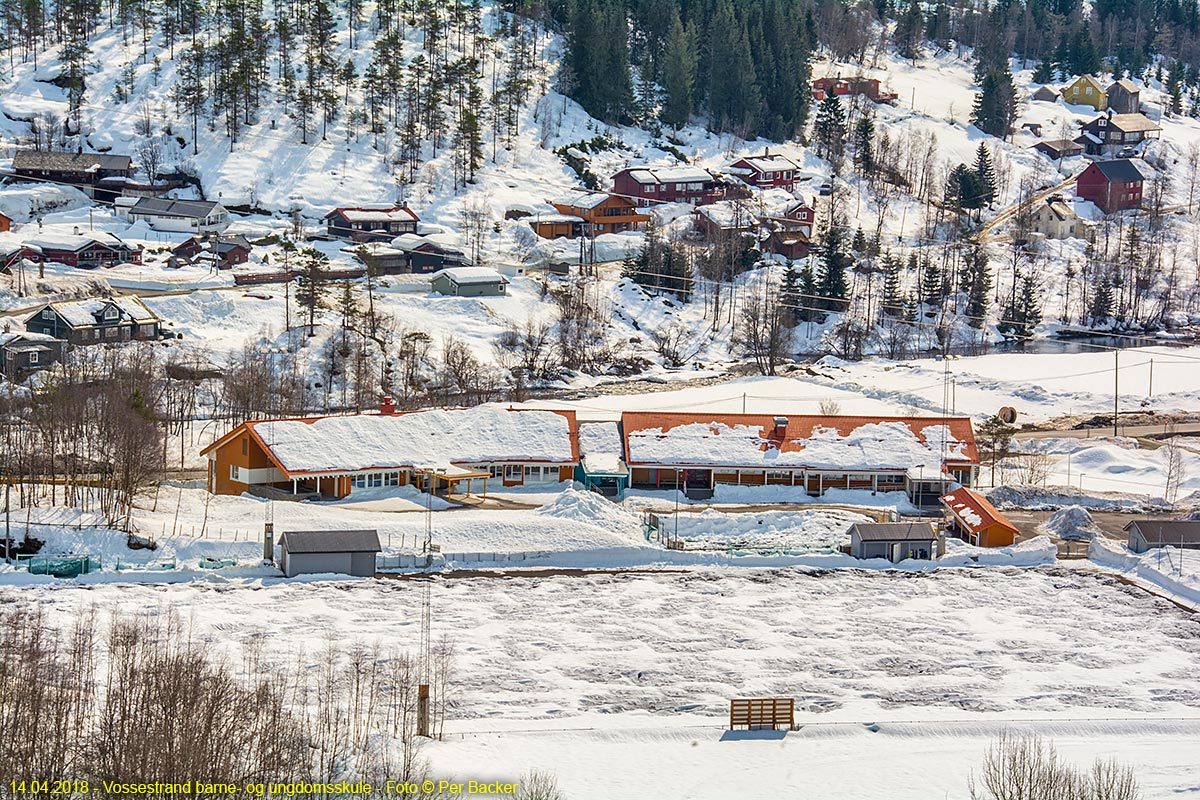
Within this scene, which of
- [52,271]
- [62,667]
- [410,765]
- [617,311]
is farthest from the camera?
[617,311]

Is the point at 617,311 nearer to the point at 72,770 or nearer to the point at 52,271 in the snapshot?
the point at 52,271

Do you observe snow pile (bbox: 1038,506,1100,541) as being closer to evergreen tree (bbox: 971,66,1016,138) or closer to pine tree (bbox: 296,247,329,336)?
pine tree (bbox: 296,247,329,336)

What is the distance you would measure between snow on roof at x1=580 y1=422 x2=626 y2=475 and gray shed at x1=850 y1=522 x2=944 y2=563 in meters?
7.29

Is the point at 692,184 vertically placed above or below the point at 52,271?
above

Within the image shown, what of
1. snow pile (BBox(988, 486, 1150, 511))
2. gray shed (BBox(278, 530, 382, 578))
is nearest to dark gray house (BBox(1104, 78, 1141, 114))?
snow pile (BBox(988, 486, 1150, 511))

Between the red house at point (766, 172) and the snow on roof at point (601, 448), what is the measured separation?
127 feet

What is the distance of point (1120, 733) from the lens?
28.1 metres

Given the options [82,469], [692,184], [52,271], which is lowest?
[82,469]

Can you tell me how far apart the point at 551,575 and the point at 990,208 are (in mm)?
53132

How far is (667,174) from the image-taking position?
257ft

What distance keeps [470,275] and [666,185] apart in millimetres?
17037

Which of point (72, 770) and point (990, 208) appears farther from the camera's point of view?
point (990, 208)

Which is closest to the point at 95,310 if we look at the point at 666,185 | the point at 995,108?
the point at 666,185

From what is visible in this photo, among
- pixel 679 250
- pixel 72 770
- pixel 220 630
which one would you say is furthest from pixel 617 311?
pixel 72 770
